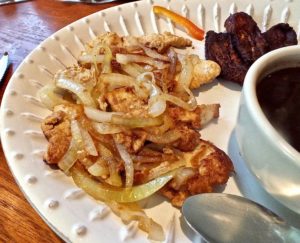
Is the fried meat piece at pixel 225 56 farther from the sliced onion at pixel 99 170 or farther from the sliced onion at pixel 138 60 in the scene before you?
the sliced onion at pixel 99 170

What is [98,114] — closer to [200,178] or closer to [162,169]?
[162,169]

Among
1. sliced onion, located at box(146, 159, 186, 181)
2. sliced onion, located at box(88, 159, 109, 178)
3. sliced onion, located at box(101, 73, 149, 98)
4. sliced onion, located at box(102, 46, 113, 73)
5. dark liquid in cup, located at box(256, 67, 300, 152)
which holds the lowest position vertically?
sliced onion, located at box(146, 159, 186, 181)

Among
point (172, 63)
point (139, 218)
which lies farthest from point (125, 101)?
point (139, 218)

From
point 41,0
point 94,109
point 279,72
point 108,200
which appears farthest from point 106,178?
point 41,0

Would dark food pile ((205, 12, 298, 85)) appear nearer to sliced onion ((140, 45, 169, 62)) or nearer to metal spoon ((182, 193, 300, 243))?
sliced onion ((140, 45, 169, 62))

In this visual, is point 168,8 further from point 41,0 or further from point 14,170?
point 14,170

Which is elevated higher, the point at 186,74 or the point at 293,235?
the point at 186,74

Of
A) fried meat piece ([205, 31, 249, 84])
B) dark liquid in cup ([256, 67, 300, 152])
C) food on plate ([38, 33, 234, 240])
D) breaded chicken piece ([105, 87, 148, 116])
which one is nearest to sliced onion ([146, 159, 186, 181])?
food on plate ([38, 33, 234, 240])
